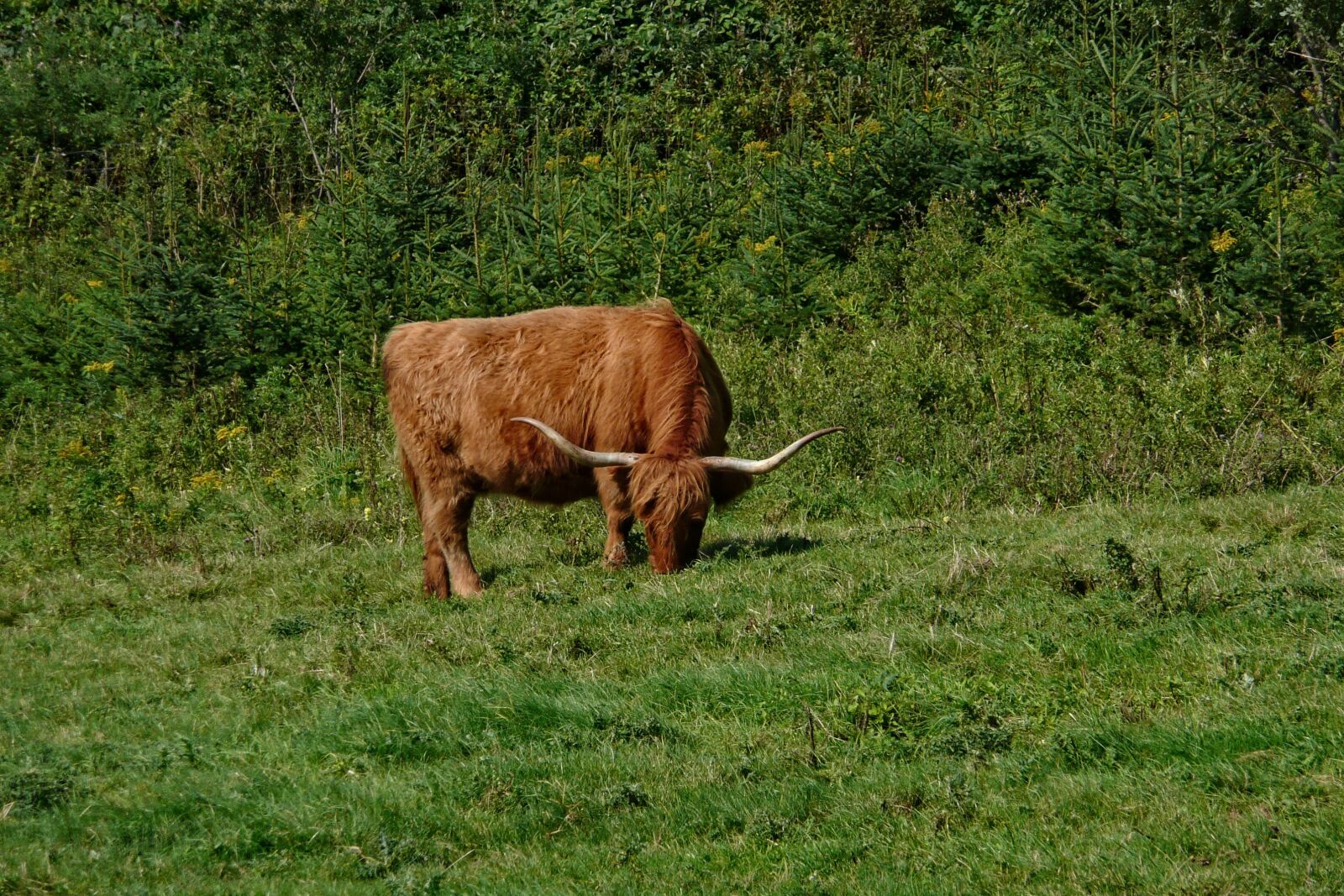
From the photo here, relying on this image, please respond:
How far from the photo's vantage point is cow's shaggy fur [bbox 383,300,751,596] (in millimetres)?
10273

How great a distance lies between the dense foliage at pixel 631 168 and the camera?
14.0m

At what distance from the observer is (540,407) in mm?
10500

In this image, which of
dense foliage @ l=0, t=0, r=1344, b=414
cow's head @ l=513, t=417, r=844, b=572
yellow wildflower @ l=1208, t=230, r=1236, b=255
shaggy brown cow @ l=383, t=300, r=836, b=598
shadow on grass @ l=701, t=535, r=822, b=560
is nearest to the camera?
cow's head @ l=513, t=417, r=844, b=572

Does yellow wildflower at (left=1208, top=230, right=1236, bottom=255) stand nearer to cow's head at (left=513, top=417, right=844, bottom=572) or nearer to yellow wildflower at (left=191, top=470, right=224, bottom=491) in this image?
cow's head at (left=513, top=417, right=844, bottom=572)

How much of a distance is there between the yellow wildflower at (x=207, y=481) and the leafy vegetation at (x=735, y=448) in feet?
0.25

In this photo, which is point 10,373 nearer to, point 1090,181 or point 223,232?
point 223,232

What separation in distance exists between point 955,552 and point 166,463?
8.51 meters

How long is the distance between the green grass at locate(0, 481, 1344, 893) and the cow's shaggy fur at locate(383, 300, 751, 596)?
676mm

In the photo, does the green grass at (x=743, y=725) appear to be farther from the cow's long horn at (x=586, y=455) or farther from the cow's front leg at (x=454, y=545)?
the cow's long horn at (x=586, y=455)

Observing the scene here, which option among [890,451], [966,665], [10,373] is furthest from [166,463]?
[966,665]

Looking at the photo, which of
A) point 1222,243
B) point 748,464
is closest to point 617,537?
point 748,464

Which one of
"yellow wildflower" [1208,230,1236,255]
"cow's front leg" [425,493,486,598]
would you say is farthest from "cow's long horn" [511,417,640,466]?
"yellow wildflower" [1208,230,1236,255]

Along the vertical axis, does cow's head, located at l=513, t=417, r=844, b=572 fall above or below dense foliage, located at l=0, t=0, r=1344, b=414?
below

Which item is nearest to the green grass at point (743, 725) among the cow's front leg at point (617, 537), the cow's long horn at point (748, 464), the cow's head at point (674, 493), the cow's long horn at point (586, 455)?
the cow's head at point (674, 493)
